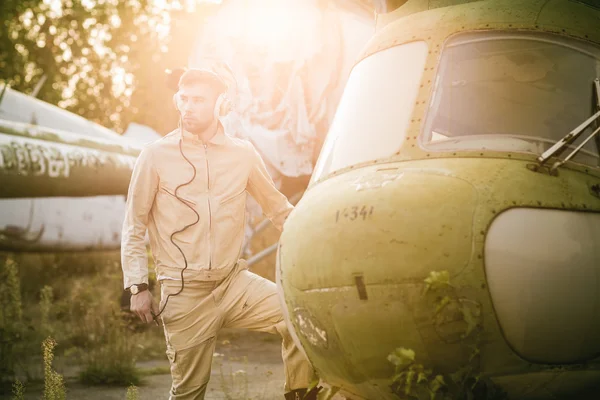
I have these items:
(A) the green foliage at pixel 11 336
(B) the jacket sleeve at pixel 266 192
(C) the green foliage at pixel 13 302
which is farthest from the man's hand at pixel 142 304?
(C) the green foliage at pixel 13 302

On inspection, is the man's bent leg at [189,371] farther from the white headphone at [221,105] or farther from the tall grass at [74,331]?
the tall grass at [74,331]

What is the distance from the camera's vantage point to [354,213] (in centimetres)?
A: 319

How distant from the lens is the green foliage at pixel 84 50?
98.4 feet

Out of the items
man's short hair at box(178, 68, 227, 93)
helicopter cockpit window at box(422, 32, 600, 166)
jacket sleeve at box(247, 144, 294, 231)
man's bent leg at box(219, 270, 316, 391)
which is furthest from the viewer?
jacket sleeve at box(247, 144, 294, 231)

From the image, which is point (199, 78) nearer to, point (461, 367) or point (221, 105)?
point (221, 105)

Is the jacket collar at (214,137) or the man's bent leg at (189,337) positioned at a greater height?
the jacket collar at (214,137)

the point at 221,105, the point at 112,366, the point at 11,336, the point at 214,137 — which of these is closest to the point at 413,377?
the point at 214,137

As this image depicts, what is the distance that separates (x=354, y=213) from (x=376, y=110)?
0.85 m

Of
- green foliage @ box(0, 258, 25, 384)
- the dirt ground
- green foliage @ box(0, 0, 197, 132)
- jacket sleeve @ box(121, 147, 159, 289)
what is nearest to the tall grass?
green foliage @ box(0, 258, 25, 384)

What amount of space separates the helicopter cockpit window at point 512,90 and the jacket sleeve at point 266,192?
4.76 feet

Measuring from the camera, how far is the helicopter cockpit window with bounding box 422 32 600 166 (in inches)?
143

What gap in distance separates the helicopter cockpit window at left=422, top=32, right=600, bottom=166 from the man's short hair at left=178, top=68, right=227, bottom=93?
1.55 m

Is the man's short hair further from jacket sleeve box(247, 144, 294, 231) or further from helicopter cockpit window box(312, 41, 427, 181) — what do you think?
helicopter cockpit window box(312, 41, 427, 181)

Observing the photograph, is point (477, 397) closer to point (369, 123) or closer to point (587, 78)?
point (369, 123)
